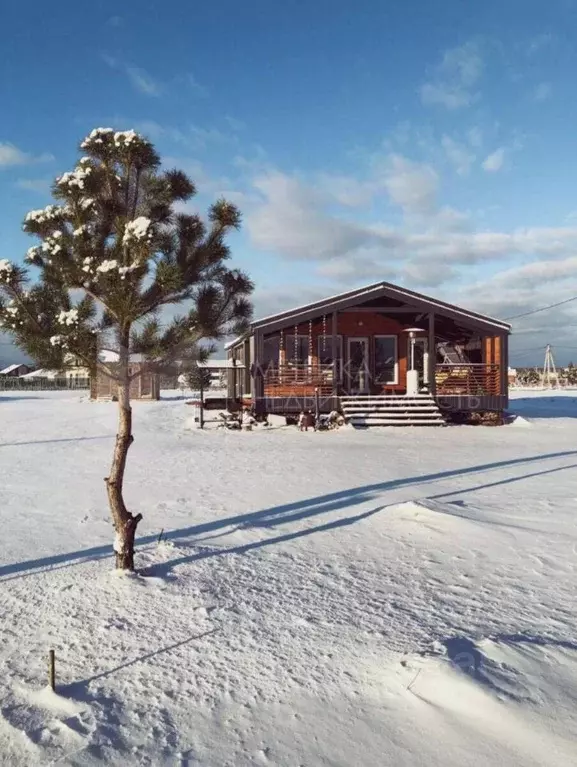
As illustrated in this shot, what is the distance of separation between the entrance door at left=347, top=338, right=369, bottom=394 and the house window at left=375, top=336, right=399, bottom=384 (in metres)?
0.47

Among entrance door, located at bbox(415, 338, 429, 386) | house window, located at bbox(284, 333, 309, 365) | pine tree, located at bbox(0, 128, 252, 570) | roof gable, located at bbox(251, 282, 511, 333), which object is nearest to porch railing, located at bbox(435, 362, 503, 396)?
entrance door, located at bbox(415, 338, 429, 386)

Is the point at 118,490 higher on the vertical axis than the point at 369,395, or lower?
lower

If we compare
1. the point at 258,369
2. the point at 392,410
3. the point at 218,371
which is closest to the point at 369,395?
the point at 392,410

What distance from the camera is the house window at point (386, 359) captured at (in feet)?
76.3

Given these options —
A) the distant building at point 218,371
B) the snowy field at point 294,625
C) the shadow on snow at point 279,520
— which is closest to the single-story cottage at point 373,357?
the distant building at point 218,371

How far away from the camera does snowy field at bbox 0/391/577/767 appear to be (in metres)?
3.08

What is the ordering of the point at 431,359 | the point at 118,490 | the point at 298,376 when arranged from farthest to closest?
the point at 298,376
the point at 431,359
the point at 118,490

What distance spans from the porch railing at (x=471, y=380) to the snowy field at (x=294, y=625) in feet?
38.7

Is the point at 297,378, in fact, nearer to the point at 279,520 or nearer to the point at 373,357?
the point at 373,357

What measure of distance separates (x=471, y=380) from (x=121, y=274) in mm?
18724

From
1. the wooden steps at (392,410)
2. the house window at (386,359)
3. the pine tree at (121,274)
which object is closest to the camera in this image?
the pine tree at (121,274)

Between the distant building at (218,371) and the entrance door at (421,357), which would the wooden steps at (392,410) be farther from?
the distant building at (218,371)

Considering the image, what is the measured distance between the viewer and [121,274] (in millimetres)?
4777

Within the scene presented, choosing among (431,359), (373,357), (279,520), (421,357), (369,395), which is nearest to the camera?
(279,520)
